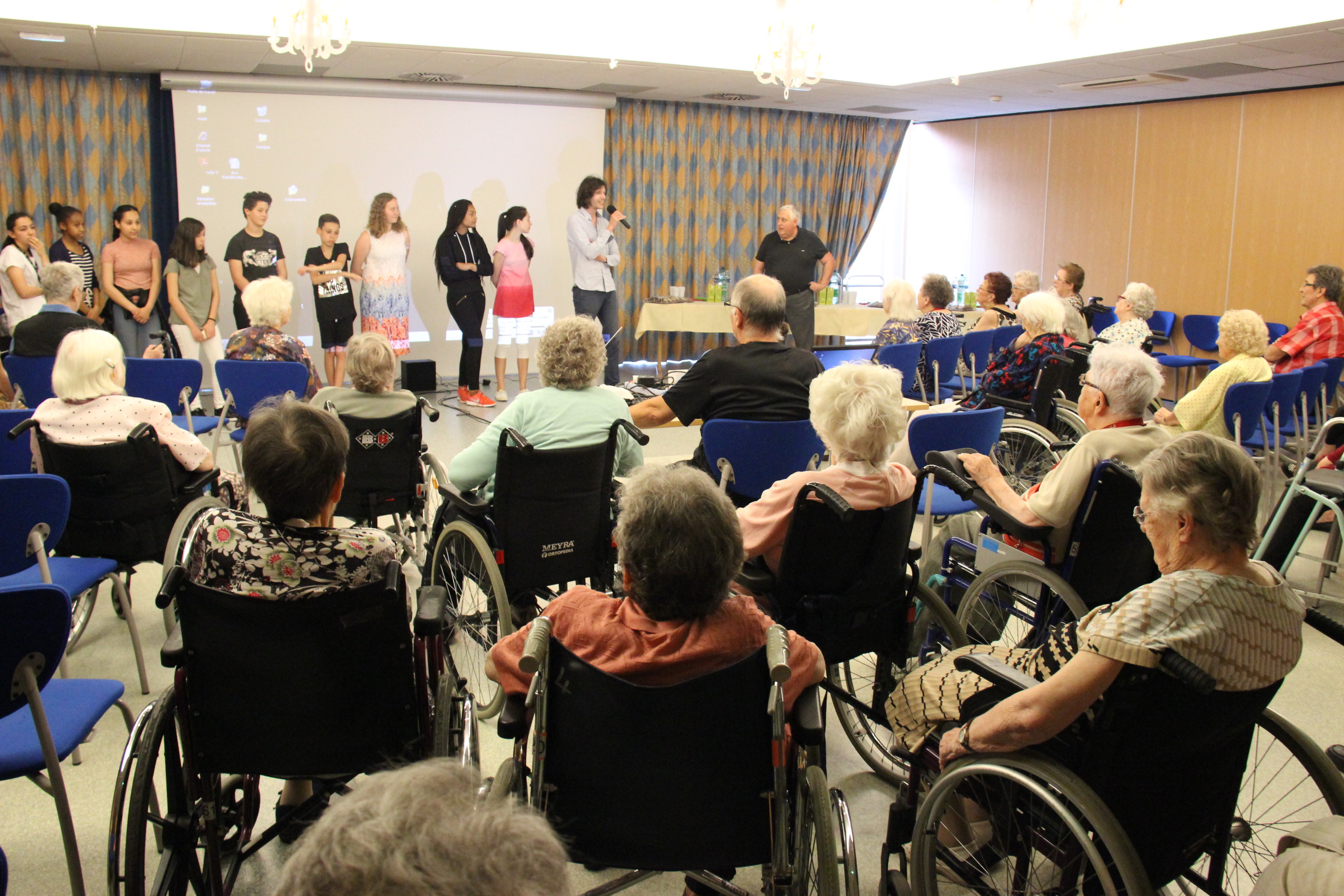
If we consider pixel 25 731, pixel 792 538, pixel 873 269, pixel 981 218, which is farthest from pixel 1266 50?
pixel 25 731

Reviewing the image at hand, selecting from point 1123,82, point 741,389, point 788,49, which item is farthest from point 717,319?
point 741,389

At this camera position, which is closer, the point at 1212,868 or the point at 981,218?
the point at 1212,868

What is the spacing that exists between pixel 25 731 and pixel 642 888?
1253 mm

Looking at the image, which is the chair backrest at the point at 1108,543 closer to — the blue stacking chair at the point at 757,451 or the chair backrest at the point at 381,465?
the blue stacking chair at the point at 757,451

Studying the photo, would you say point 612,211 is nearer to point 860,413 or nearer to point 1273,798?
point 860,413

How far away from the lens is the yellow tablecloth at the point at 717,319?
862 cm

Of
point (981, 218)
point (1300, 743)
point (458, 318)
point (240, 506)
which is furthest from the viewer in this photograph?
point (981, 218)

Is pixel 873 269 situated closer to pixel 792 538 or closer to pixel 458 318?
pixel 458 318

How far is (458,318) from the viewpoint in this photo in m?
7.61

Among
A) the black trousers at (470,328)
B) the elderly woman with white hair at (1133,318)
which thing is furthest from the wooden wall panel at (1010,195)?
the black trousers at (470,328)

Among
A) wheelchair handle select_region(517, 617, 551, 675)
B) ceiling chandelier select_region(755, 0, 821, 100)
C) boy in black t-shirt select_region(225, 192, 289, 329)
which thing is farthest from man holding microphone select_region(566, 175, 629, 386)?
wheelchair handle select_region(517, 617, 551, 675)

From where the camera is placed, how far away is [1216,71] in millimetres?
7180

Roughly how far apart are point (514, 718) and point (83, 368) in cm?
224

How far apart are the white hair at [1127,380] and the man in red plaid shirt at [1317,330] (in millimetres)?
3675
